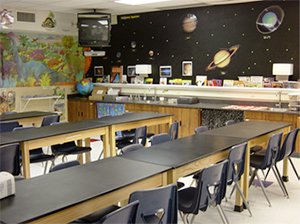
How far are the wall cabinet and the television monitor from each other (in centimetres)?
164

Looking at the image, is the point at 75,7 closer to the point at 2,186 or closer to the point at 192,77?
the point at 192,77

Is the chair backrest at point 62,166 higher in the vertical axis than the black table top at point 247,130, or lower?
lower

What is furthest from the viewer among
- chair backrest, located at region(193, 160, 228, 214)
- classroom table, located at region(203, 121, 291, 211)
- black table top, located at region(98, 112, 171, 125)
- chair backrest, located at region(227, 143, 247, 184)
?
black table top, located at region(98, 112, 171, 125)

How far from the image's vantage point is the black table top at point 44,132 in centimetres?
436

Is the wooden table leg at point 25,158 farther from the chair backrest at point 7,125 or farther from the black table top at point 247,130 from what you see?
the black table top at point 247,130

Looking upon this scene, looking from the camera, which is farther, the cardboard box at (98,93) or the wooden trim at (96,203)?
the cardboard box at (98,93)

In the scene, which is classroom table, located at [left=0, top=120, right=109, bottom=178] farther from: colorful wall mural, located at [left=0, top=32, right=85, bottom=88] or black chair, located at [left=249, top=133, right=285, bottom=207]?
colorful wall mural, located at [left=0, top=32, right=85, bottom=88]

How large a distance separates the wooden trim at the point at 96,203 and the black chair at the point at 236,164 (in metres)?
0.94

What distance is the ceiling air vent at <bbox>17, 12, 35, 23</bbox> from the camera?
801cm

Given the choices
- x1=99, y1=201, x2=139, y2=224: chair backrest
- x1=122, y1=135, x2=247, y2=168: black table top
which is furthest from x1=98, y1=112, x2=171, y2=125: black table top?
x1=99, y1=201, x2=139, y2=224: chair backrest

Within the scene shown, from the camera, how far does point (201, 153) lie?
3.54m

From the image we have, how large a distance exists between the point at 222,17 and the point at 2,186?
20.1 feet

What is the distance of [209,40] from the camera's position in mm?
7766

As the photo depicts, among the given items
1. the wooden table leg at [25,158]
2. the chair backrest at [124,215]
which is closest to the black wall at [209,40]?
the wooden table leg at [25,158]
